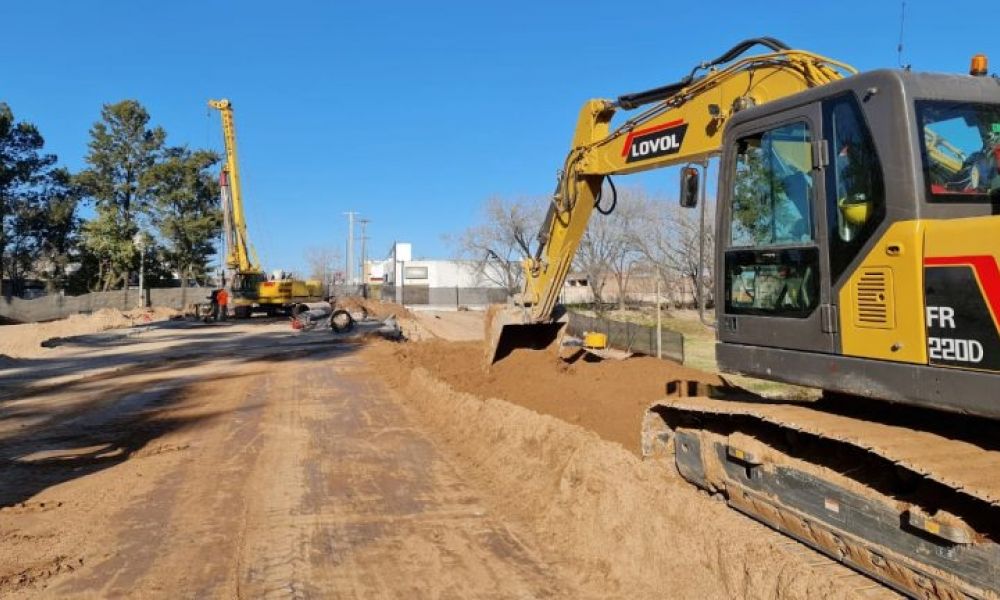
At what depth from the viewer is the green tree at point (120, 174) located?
176ft

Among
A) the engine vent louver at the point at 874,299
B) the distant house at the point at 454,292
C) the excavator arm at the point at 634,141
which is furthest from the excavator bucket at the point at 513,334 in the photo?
the distant house at the point at 454,292

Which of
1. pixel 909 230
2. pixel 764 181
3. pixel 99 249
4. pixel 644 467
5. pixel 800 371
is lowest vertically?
pixel 644 467

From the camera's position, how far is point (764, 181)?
16.9 ft

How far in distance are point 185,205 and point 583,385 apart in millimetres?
53856

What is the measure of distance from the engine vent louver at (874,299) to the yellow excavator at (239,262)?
3904 cm

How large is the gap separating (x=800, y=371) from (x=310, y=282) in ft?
145

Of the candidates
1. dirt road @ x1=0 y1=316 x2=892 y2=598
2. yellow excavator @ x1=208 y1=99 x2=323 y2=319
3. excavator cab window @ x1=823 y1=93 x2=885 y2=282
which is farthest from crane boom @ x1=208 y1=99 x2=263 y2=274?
excavator cab window @ x1=823 y1=93 x2=885 y2=282

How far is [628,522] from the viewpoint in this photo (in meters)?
5.48

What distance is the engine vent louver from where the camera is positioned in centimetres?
403

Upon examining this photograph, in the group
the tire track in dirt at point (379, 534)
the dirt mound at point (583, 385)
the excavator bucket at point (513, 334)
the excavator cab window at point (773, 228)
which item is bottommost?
the tire track in dirt at point (379, 534)

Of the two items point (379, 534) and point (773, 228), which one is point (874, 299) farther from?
point (379, 534)

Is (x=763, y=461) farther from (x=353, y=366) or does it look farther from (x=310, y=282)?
(x=310, y=282)

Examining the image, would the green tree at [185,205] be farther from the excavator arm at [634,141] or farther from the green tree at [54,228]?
the excavator arm at [634,141]

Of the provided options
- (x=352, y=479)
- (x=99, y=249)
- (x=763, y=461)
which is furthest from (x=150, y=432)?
(x=99, y=249)
